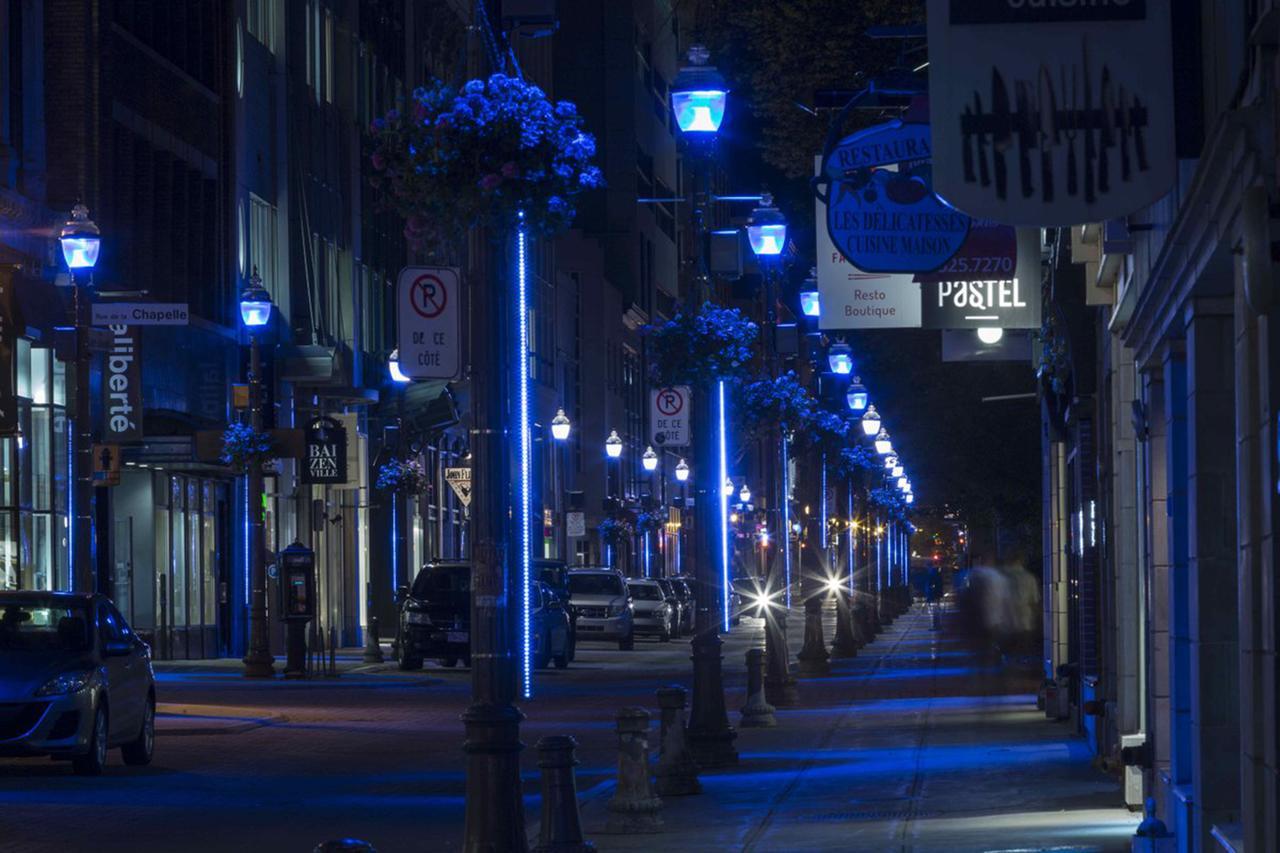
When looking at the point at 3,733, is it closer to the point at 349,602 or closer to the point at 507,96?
the point at 507,96

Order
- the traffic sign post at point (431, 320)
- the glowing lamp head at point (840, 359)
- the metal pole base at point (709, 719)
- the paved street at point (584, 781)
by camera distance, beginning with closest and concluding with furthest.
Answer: the traffic sign post at point (431, 320), the paved street at point (584, 781), the metal pole base at point (709, 719), the glowing lamp head at point (840, 359)

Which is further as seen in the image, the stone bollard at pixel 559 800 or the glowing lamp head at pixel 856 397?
the glowing lamp head at pixel 856 397

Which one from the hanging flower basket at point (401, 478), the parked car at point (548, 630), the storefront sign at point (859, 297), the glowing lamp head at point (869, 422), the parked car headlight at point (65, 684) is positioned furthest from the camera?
the glowing lamp head at point (869, 422)

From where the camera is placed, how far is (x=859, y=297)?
25.2m

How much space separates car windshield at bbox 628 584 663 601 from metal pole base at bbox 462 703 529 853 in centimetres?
5351

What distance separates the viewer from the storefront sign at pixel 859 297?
2503 centimetres

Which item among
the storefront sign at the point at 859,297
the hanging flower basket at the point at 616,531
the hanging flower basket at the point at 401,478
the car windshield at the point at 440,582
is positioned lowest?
the car windshield at the point at 440,582

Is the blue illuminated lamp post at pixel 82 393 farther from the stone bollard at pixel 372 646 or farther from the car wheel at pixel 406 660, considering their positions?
the stone bollard at pixel 372 646

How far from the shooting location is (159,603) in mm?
45781

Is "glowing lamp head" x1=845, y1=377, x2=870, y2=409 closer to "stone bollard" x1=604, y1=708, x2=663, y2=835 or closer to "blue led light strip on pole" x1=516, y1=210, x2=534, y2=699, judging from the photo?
"stone bollard" x1=604, y1=708, x2=663, y2=835

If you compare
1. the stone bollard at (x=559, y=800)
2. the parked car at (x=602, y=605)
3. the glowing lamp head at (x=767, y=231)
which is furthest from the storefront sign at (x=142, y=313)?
the parked car at (x=602, y=605)

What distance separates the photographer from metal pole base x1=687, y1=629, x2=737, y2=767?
23.2m

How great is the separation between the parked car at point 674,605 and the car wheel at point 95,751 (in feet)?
151

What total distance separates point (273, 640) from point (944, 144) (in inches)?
1815
